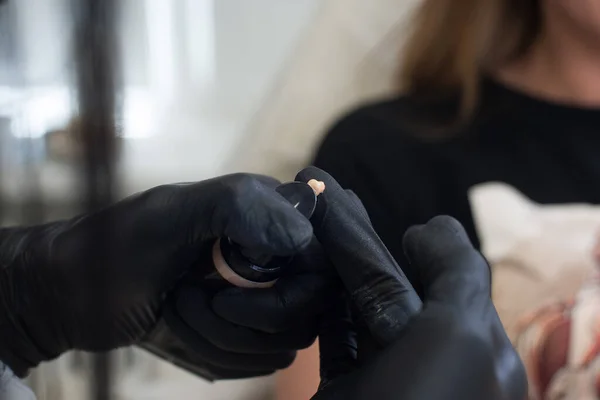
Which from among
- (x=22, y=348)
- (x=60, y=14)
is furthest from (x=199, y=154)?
(x=60, y=14)

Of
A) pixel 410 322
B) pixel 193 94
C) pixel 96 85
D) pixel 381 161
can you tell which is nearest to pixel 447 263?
pixel 410 322

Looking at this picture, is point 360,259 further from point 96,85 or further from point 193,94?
point 193,94

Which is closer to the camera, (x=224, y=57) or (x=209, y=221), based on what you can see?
(x=209, y=221)

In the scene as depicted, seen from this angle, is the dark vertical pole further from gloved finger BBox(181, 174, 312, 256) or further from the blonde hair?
the blonde hair

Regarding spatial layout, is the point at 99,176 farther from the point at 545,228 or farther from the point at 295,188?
the point at 545,228

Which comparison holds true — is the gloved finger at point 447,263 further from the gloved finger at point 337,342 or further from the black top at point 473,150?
the black top at point 473,150

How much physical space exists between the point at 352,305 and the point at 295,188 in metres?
0.05

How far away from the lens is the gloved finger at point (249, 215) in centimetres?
22

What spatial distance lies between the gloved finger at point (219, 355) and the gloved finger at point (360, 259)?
57 millimetres

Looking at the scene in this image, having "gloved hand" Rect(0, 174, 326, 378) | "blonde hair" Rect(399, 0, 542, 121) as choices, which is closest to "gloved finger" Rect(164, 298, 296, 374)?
"gloved hand" Rect(0, 174, 326, 378)

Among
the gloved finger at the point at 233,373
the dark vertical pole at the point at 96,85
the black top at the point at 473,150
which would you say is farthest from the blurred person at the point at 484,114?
the dark vertical pole at the point at 96,85

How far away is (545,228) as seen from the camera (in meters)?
0.50

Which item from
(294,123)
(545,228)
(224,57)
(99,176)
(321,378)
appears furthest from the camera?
(224,57)

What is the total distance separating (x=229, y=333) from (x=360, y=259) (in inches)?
2.8
